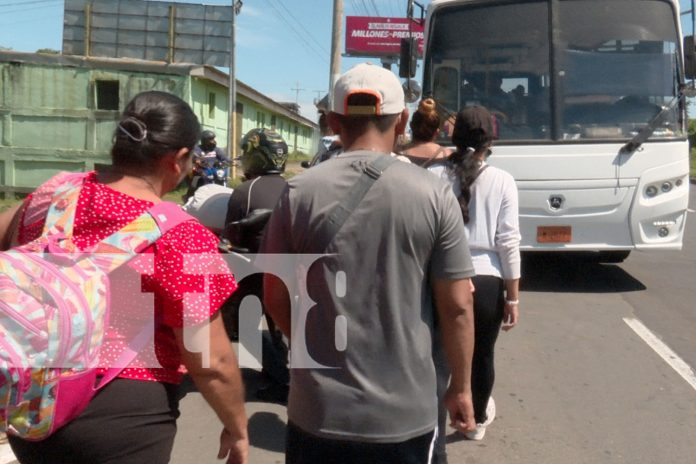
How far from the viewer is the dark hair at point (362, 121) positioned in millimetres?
2475

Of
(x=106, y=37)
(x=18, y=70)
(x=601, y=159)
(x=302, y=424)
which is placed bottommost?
(x=302, y=424)

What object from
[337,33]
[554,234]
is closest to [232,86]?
[337,33]

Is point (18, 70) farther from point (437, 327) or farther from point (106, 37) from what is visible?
point (437, 327)

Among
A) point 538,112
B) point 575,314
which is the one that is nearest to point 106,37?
point 538,112

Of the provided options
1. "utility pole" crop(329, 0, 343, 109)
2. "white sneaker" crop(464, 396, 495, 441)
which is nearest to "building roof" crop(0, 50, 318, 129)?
"utility pole" crop(329, 0, 343, 109)

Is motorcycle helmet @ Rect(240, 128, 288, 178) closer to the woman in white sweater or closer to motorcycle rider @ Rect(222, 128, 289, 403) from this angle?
motorcycle rider @ Rect(222, 128, 289, 403)

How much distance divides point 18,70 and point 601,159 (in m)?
14.9

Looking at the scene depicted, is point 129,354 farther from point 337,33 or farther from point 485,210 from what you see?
point 337,33

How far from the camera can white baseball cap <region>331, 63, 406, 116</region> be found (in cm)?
247

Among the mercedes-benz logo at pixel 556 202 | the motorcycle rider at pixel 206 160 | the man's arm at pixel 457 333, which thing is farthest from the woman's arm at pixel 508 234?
the motorcycle rider at pixel 206 160

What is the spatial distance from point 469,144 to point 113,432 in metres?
2.36

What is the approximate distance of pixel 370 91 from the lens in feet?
8.11

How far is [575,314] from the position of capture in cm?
795

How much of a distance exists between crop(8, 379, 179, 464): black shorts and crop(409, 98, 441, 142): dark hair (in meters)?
2.43
